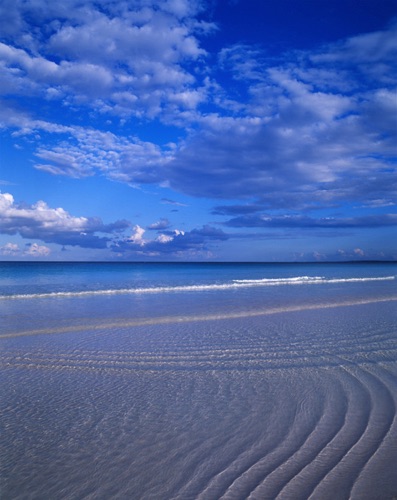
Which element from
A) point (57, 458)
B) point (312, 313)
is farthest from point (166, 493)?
point (312, 313)

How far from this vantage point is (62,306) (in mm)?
19359

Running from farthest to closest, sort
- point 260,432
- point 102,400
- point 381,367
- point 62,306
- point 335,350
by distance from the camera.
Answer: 1. point 62,306
2. point 335,350
3. point 381,367
4. point 102,400
5. point 260,432

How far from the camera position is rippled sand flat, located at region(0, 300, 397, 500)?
3.92 m

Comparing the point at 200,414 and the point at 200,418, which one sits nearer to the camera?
the point at 200,418

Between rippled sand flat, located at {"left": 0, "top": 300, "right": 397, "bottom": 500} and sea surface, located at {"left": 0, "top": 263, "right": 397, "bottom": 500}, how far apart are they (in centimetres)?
2

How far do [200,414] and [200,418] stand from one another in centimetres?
14

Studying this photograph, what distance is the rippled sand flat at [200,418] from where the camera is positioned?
392 centimetres

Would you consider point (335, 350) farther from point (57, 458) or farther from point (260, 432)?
point (57, 458)

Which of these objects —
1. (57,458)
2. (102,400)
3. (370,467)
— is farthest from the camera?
(102,400)

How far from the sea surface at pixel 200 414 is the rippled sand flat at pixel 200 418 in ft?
0.07

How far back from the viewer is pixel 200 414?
5.70 meters

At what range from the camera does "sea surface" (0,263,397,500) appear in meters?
3.92

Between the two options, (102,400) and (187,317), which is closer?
(102,400)

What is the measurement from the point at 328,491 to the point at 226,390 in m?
3.19
